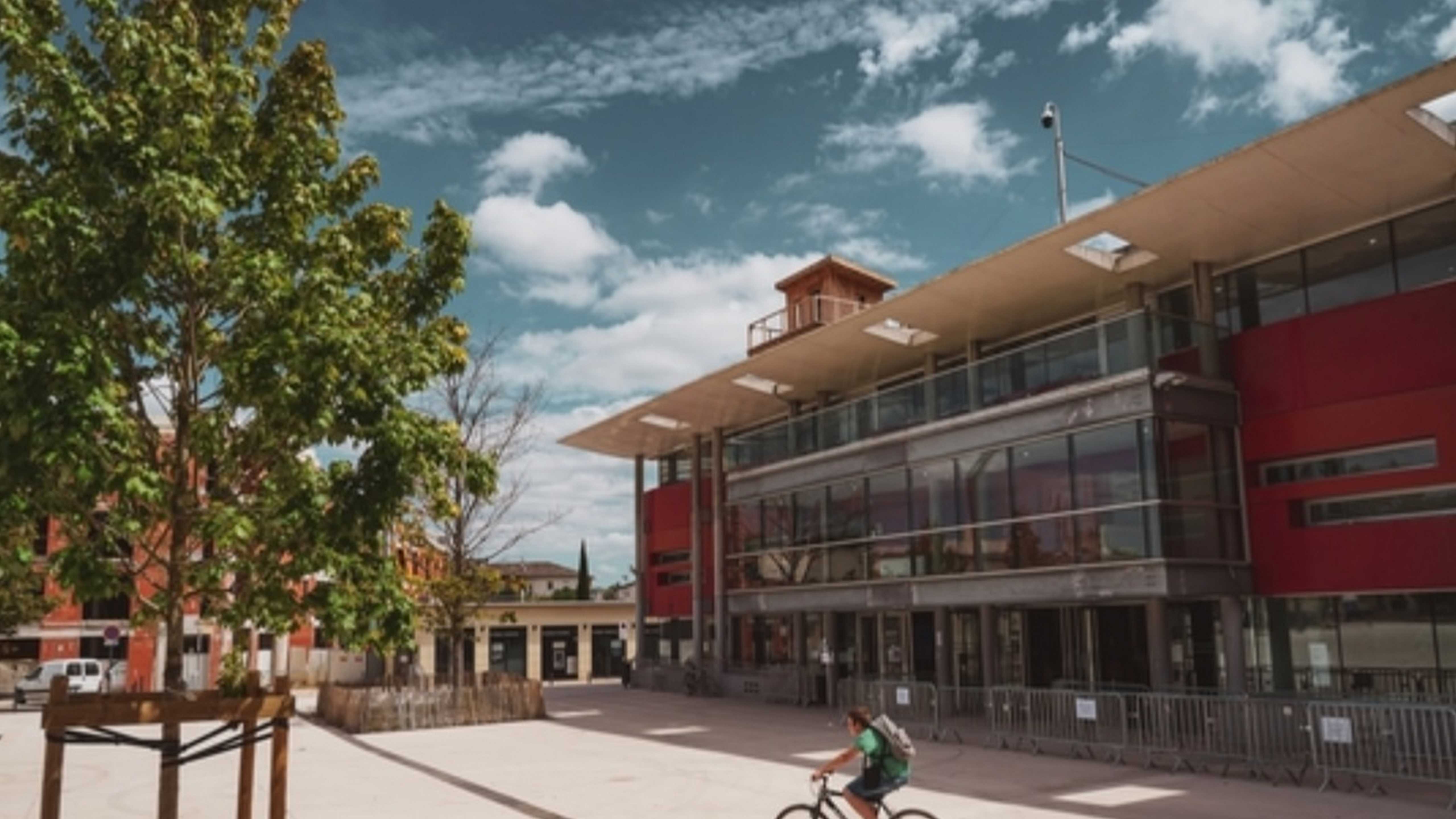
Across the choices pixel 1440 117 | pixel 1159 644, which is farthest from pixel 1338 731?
pixel 1440 117

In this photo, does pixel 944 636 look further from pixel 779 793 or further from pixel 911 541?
pixel 779 793

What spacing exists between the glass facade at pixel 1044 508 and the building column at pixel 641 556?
1483 centimetres

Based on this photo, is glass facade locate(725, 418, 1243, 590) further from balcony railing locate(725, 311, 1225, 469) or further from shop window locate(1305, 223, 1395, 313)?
shop window locate(1305, 223, 1395, 313)

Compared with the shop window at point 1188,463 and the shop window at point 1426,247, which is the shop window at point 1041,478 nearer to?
the shop window at point 1188,463

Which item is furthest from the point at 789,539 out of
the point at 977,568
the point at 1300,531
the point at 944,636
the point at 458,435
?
the point at 458,435

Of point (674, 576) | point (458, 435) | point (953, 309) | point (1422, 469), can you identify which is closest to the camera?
point (458, 435)

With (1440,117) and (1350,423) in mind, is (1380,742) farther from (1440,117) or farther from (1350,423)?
(1440,117)

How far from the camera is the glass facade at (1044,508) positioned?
19.6 m

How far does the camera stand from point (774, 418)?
37.3m

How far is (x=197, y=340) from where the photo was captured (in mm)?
9102

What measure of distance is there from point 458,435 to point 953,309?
17596mm

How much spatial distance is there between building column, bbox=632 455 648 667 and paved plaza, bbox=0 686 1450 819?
17.4m

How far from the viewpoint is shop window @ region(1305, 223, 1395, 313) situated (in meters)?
19.5

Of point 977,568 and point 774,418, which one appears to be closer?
point 977,568
